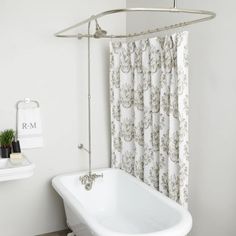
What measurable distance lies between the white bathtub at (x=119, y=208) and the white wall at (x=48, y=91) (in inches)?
11.9

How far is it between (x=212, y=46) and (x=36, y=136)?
5.94 feet

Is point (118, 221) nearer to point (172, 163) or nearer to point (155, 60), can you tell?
point (172, 163)

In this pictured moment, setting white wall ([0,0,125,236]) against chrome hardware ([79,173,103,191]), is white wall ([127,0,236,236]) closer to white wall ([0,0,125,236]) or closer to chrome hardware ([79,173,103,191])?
chrome hardware ([79,173,103,191])

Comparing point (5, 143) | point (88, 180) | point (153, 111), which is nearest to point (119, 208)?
point (88, 180)

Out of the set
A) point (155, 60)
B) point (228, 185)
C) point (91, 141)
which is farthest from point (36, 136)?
point (228, 185)

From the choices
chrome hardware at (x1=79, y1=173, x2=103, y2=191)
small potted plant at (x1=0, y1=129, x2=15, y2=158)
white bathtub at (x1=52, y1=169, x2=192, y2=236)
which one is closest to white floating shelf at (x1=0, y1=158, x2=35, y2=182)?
small potted plant at (x1=0, y1=129, x2=15, y2=158)

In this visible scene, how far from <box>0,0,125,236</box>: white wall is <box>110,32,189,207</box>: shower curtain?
27 cm

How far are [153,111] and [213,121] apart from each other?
55cm

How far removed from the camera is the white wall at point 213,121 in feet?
7.14

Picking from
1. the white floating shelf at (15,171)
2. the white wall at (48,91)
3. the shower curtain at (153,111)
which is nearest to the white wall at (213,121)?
the shower curtain at (153,111)

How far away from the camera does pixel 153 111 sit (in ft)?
8.79

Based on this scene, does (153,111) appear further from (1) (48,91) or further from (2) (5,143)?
(2) (5,143)

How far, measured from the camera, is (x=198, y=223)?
2537 mm

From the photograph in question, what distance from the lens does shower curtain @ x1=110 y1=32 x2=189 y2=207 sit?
7.72ft
